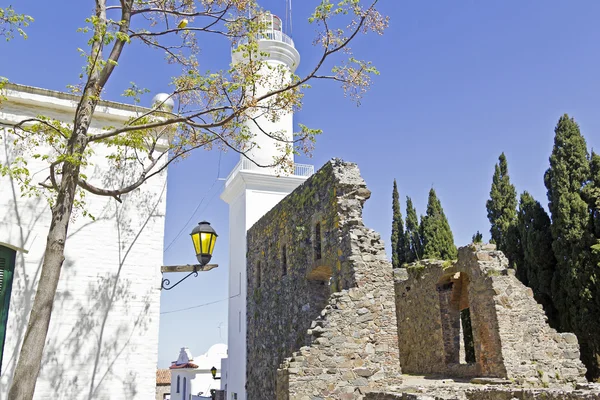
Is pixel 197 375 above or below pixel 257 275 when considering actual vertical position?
below

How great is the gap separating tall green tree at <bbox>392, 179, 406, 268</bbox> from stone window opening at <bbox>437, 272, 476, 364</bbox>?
343 inches

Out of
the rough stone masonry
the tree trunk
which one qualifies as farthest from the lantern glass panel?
the rough stone masonry

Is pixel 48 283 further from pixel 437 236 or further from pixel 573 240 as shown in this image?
pixel 437 236

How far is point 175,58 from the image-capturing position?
750cm

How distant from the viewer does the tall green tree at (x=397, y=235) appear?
2494 centimetres

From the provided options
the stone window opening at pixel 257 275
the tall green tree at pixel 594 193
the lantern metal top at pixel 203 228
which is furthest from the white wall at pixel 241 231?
the lantern metal top at pixel 203 228

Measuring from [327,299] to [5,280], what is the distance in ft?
21.8

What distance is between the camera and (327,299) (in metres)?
11.7

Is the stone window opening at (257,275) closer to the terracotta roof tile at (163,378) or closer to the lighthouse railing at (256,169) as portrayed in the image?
the lighthouse railing at (256,169)

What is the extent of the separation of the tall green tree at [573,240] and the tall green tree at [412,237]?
6.89 m

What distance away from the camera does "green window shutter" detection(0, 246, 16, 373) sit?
6.83m

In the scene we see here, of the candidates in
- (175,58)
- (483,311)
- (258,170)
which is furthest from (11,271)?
(258,170)

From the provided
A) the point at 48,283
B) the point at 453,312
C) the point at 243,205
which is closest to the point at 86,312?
the point at 48,283

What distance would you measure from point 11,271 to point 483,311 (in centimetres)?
1000
